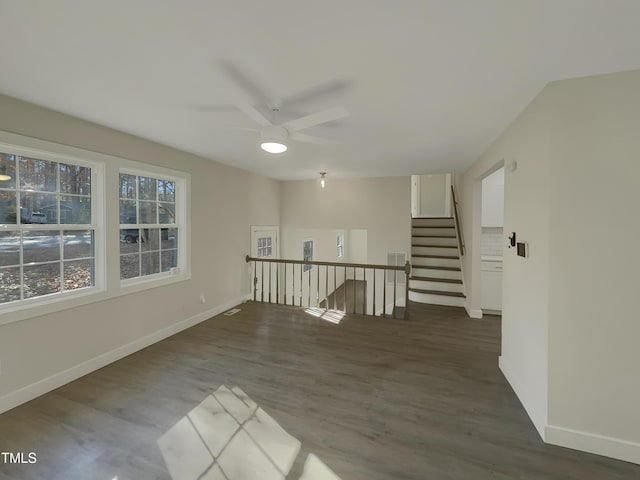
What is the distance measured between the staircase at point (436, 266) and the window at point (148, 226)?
4423 mm

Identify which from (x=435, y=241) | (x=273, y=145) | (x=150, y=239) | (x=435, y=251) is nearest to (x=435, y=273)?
(x=435, y=251)

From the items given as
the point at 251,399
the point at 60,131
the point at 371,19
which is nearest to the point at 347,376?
the point at 251,399

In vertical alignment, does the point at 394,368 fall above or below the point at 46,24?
below

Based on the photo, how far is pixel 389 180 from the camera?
5.89 meters

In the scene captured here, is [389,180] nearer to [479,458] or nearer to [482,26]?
[482,26]

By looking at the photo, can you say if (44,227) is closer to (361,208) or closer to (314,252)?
(361,208)

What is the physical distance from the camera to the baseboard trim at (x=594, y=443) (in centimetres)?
182

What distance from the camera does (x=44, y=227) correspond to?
2545 millimetres

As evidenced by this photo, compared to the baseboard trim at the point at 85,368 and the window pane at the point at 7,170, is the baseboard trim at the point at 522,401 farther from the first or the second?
the window pane at the point at 7,170

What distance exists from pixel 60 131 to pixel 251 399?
2979mm

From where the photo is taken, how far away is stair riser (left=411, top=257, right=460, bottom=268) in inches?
227

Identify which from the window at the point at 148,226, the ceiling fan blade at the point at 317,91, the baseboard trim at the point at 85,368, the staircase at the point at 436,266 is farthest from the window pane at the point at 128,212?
the staircase at the point at 436,266

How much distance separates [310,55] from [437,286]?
16.3ft

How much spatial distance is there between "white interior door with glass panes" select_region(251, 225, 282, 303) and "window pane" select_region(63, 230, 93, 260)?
2.78 metres
